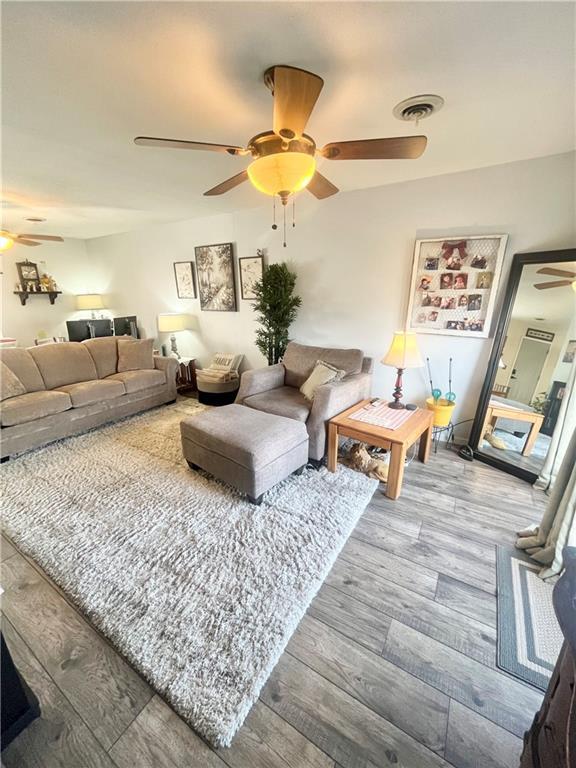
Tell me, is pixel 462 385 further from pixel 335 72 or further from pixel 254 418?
pixel 335 72

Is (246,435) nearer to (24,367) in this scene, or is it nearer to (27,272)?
(24,367)

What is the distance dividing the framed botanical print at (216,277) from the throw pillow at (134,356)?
1.07 metres

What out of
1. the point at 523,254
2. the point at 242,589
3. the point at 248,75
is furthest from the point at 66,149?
the point at 523,254

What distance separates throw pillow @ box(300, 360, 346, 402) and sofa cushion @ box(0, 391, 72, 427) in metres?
2.35

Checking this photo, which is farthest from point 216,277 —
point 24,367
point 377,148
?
point 377,148

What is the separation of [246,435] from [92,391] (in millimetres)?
2076

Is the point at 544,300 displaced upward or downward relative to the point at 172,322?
upward

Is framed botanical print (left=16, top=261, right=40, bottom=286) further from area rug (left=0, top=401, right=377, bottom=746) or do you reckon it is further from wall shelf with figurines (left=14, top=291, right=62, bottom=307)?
area rug (left=0, top=401, right=377, bottom=746)

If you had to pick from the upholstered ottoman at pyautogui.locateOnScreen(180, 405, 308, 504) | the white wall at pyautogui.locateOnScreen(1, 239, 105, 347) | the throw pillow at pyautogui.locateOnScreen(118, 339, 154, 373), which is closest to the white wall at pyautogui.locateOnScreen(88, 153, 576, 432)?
the throw pillow at pyautogui.locateOnScreen(118, 339, 154, 373)

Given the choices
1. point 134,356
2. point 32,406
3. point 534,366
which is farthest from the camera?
point 134,356

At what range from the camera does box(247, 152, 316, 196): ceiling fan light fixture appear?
1.29m

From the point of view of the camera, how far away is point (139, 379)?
11.5ft

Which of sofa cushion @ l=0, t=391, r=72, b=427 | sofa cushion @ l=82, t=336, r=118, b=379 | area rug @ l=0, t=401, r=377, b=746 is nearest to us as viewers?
area rug @ l=0, t=401, r=377, b=746

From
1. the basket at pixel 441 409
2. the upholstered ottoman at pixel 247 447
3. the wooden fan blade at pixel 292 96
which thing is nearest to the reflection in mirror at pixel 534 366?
the basket at pixel 441 409
